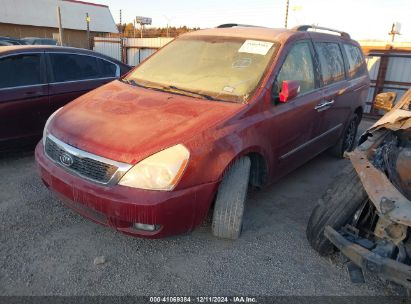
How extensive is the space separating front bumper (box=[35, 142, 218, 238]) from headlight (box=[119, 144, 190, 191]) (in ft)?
0.14

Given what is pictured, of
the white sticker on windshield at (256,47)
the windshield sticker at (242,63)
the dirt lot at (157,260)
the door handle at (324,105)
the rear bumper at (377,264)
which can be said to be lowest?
the dirt lot at (157,260)

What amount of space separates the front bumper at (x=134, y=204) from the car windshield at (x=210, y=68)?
1004mm

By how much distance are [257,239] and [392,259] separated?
3.87ft

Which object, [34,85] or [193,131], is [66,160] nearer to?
[193,131]

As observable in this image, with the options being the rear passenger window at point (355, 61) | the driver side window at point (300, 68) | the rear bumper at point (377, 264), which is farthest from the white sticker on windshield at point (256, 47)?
the rear passenger window at point (355, 61)

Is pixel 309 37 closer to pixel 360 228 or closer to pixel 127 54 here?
pixel 360 228

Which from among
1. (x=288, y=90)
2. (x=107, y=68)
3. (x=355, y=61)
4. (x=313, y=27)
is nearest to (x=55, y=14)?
(x=107, y=68)

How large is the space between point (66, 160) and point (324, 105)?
2.87m

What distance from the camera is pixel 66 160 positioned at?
2699 mm

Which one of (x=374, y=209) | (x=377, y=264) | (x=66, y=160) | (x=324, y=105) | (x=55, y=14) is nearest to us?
(x=377, y=264)

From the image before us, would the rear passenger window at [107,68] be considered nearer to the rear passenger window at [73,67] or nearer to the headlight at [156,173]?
the rear passenger window at [73,67]

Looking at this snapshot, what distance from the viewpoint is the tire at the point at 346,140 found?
5208 mm

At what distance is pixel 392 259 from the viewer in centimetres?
217

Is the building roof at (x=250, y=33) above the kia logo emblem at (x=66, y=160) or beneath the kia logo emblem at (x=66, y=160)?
above
